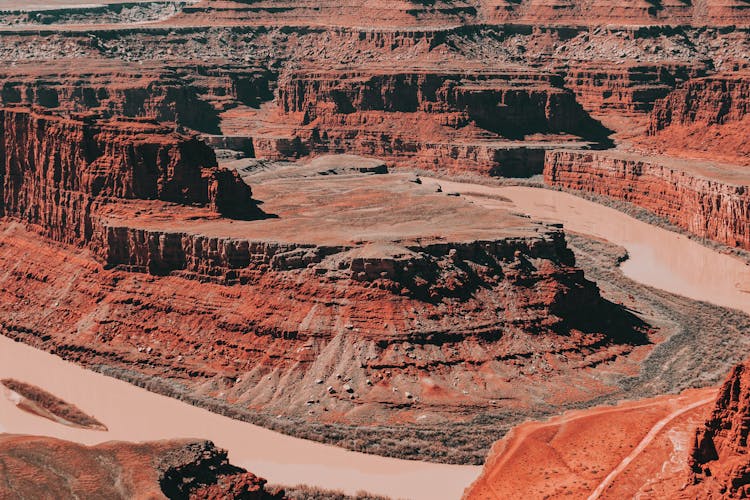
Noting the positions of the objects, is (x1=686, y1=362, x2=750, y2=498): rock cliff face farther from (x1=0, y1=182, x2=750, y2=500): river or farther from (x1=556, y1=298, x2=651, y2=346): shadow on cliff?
(x1=556, y1=298, x2=651, y2=346): shadow on cliff

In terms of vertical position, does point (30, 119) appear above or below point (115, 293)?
above

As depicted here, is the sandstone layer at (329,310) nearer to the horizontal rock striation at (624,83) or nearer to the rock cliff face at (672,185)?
the rock cliff face at (672,185)

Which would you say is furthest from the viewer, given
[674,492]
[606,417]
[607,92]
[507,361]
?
[607,92]

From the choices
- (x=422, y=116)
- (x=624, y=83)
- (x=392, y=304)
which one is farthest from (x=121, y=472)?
(x=624, y=83)

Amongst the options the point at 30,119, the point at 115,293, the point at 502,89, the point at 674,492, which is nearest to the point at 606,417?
the point at 674,492

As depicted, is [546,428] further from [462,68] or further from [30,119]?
[462,68]

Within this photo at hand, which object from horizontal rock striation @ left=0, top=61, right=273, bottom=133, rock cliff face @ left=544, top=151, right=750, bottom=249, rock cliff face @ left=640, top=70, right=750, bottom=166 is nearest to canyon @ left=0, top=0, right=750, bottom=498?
rock cliff face @ left=544, top=151, right=750, bottom=249

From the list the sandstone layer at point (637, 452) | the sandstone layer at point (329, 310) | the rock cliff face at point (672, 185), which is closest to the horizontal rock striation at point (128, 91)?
the rock cliff face at point (672, 185)
